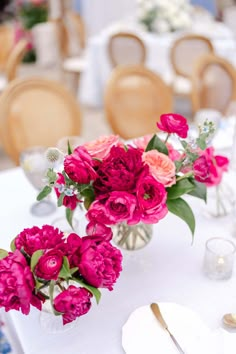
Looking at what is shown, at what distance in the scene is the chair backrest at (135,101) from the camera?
201cm

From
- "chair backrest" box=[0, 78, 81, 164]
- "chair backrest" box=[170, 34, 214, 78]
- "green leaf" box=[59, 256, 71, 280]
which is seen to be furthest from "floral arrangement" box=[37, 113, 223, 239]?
"chair backrest" box=[170, 34, 214, 78]

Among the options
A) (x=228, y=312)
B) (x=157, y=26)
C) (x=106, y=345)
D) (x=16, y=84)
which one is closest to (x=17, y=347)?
(x=106, y=345)

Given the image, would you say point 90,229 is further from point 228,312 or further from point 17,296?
point 228,312

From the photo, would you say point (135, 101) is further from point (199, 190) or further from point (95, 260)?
point (95, 260)

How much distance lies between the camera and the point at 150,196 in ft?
2.75

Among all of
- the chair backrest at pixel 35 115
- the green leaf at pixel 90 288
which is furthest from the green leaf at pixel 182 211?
the chair backrest at pixel 35 115

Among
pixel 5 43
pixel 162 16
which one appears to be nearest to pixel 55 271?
pixel 5 43

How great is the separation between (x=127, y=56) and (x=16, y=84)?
213 cm

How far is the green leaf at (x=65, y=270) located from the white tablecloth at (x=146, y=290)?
0.62 ft

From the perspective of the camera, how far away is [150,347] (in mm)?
809

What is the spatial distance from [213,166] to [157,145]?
163 mm

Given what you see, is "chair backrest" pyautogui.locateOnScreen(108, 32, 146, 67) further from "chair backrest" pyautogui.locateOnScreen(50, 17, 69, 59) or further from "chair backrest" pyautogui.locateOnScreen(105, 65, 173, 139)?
"chair backrest" pyautogui.locateOnScreen(105, 65, 173, 139)

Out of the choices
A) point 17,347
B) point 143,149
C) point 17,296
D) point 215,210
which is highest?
point 143,149

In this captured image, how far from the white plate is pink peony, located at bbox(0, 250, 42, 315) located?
233 mm
